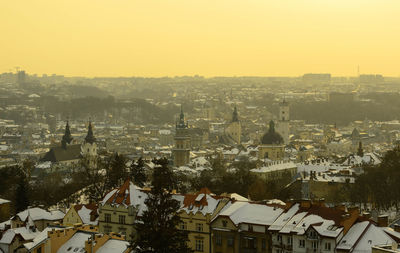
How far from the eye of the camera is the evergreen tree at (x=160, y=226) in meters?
33.8

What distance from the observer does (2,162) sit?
4897 inches

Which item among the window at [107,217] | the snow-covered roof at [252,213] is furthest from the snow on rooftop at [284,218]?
the window at [107,217]

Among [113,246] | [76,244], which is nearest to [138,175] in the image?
[76,244]

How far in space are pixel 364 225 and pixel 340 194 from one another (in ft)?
89.3

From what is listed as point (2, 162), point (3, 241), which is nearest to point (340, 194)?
point (3, 241)

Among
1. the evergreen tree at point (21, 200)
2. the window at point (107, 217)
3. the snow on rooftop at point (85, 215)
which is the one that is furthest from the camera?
the evergreen tree at point (21, 200)

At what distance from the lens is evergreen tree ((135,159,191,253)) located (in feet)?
111

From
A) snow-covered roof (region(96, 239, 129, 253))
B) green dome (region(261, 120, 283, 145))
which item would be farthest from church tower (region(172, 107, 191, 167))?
snow-covered roof (region(96, 239, 129, 253))

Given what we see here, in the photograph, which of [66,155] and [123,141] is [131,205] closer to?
[66,155]

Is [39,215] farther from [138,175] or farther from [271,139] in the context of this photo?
[271,139]

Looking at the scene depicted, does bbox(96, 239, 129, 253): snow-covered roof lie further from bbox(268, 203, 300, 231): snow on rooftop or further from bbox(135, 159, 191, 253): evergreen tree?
bbox(268, 203, 300, 231): snow on rooftop

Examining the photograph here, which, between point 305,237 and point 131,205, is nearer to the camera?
point 305,237

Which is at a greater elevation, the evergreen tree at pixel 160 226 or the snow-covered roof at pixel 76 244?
the evergreen tree at pixel 160 226

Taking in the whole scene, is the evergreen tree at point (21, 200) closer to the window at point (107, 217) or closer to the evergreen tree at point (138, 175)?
the evergreen tree at point (138, 175)
